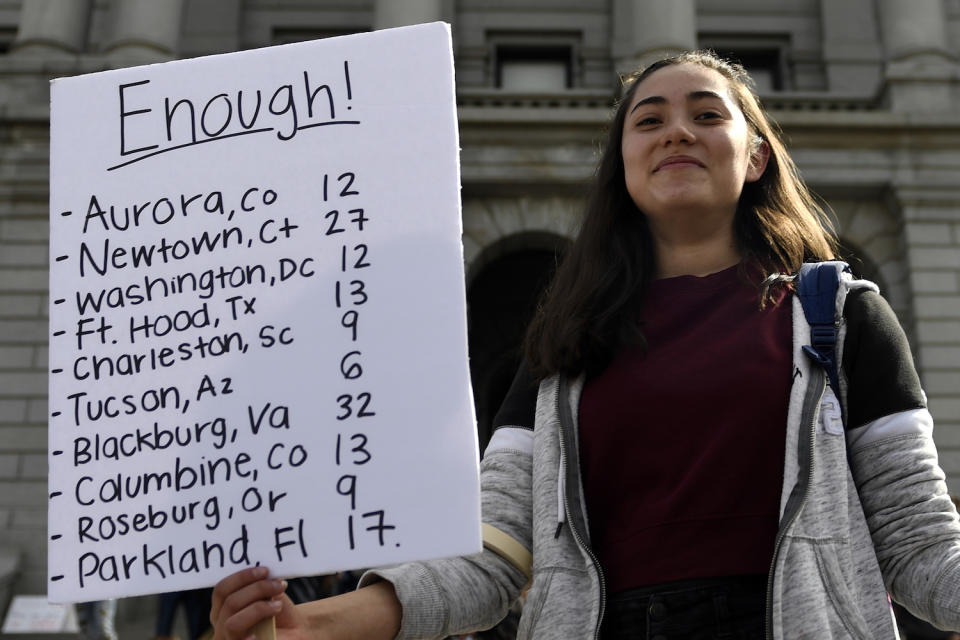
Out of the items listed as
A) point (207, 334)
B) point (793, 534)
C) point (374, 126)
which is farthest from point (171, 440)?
point (793, 534)

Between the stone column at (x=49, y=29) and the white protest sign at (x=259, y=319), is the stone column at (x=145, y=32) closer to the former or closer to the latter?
the stone column at (x=49, y=29)

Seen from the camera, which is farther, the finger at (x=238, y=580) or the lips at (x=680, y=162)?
the lips at (x=680, y=162)

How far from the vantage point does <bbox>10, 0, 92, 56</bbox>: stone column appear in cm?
1838

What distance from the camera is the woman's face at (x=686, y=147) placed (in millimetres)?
2406

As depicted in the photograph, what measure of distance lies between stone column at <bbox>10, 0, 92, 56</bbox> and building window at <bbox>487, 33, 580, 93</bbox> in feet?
24.5

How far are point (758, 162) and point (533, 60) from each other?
18.8 metres

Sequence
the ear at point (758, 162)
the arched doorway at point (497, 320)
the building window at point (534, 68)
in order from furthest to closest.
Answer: the building window at point (534, 68), the arched doorway at point (497, 320), the ear at point (758, 162)

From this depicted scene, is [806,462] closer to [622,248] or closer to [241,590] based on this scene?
[622,248]

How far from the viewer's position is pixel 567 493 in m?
2.18

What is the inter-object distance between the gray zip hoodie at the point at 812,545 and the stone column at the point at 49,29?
60.0 feet

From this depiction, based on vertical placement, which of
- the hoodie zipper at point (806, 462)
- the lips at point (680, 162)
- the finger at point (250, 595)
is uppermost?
the lips at point (680, 162)

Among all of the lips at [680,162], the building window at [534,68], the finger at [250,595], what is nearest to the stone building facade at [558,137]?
the building window at [534,68]

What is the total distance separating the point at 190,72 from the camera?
7.91ft

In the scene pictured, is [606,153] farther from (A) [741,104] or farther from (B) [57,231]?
(B) [57,231]
